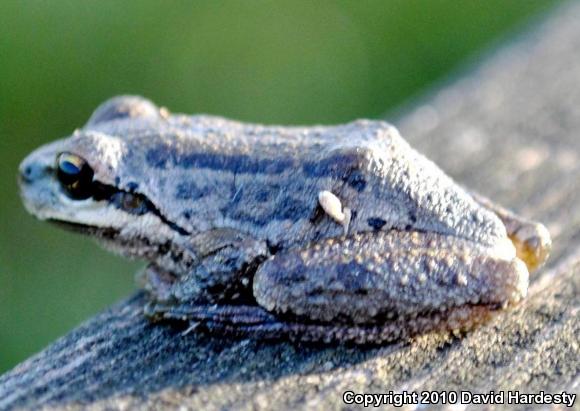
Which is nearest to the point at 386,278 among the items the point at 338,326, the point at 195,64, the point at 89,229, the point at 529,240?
the point at 338,326

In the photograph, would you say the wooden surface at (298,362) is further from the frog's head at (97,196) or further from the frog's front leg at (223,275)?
the frog's head at (97,196)

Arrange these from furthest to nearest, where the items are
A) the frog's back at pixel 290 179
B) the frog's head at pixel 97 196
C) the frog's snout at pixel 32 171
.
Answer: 1. the frog's snout at pixel 32 171
2. the frog's head at pixel 97 196
3. the frog's back at pixel 290 179

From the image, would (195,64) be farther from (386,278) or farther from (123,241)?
(386,278)

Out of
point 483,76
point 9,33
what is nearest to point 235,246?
point 483,76

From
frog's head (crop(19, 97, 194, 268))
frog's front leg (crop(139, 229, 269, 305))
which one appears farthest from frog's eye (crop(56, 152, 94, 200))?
frog's front leg (crop(139, 229, 269, 305))

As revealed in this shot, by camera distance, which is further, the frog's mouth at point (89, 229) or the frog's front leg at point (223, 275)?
the frog's mouth at point (89, 229)

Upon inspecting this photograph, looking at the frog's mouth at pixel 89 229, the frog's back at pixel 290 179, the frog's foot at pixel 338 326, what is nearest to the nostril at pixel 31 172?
the frog's mouth at pixel 89 229

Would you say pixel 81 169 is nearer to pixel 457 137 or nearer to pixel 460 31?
pixel 457 137
